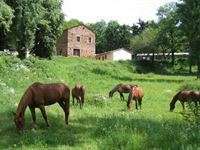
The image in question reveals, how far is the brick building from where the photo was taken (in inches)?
4993

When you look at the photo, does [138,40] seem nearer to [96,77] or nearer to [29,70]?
[96,77]

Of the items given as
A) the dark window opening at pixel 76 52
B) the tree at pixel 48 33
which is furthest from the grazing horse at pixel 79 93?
the dark window opening at pixel 76 52

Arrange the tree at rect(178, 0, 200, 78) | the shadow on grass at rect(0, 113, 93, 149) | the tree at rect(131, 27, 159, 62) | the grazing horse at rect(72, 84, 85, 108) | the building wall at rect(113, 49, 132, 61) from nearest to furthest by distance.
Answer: the shadow on grass at rect(0, 113, 93, 149)
the grazing horse at rect(72, 84, 85, 108)
the tree at rect(178, 0, 200, 78)
the tree at rect(131, 27, 159, 62)
the building wall at rect(113, 49, 132, 61)

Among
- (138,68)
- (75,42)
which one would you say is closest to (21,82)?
(138,68)

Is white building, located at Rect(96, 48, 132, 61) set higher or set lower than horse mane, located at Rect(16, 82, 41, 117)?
higher

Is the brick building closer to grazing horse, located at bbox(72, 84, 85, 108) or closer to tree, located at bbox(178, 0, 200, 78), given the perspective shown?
tree, located at bbox(178, 0, 200, 78)

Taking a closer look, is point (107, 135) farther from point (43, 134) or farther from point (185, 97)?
point (185, 97)

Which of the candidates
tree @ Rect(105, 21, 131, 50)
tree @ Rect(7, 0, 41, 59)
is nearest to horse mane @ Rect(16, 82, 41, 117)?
tree @ Rect(7, 0, 41, 59)

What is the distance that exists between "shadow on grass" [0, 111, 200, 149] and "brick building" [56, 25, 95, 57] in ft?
342

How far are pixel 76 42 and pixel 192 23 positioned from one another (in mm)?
58950

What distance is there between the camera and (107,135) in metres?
18.7

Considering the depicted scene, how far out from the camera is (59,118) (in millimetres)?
23984

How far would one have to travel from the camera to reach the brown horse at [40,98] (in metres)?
21.0

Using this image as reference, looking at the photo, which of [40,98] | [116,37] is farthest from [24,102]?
[116,37]
